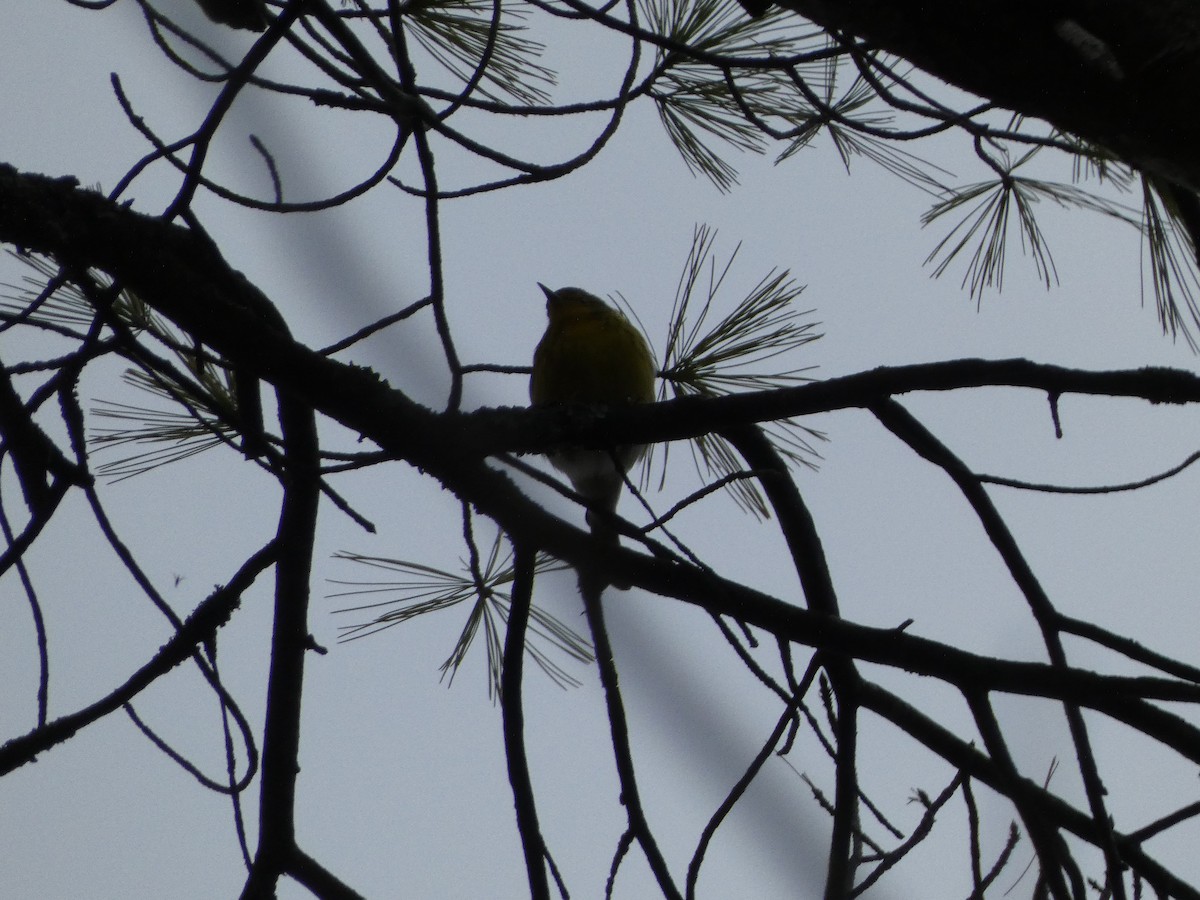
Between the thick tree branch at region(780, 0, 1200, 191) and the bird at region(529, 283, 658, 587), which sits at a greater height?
the bird at region(529, 283, 658, 587)

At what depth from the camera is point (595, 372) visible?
11.0 ft

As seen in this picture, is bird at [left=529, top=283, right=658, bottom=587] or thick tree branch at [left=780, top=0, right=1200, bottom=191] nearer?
thick tree branch at [left=780, top=0, right=1200, bottom=191]

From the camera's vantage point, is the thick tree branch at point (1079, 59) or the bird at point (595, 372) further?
the bird at point (595, 372)

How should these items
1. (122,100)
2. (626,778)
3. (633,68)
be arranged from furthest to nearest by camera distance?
(633,68) < (626,778) < (122,100)

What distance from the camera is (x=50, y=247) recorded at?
153 centimetres

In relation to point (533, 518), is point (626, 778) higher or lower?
lower

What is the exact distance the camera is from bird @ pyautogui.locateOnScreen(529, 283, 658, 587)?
11.0ft

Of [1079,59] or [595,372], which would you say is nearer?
[1079,59]

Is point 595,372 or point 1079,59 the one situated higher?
point 595,372

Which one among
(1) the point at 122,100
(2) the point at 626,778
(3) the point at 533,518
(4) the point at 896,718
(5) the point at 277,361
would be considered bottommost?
(2) the point at 626,778

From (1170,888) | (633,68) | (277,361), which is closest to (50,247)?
(277,361)

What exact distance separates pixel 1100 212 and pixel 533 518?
171 cm

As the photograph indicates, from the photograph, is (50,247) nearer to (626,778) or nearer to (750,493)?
(626,778)

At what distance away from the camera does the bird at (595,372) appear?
3.35 metres
